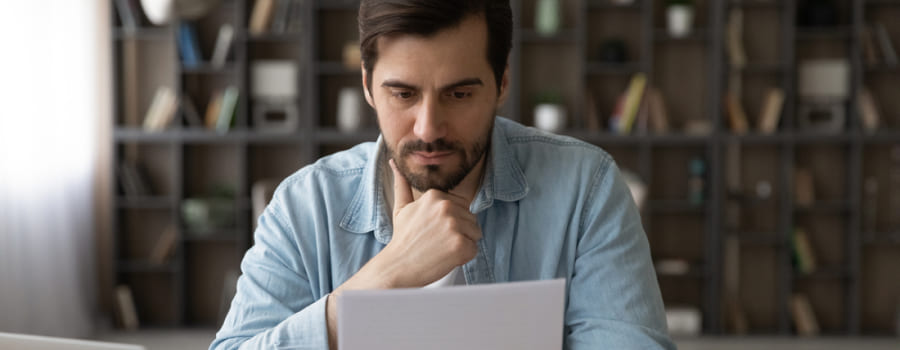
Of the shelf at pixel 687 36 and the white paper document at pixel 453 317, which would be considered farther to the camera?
the shelf at pixel 687 36

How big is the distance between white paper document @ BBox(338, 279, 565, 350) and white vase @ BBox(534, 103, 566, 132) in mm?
3597

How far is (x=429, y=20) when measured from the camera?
1266 millimetres

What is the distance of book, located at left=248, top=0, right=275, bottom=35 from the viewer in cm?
455

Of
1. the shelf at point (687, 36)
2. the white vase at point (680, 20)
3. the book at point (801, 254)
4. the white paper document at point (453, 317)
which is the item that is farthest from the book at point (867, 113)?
the white paper document at point (453, 317)

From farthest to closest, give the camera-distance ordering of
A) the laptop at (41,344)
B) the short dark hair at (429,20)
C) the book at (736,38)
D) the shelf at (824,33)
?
the book at (736,38)
the shelf at (824,33)
the short dark hair at (429,20)
the laptop at (41,344)

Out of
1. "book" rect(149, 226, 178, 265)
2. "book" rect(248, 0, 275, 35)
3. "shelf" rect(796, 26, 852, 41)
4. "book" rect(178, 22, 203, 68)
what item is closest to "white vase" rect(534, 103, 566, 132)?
"shelf" rect(796, 26, 852, 41)

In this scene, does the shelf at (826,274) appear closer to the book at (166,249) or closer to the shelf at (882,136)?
the shelf at (882,136)

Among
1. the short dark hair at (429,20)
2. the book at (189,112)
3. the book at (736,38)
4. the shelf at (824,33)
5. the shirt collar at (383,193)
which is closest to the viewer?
the short dark hair at (429,20)

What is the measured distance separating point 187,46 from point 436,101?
3.61m

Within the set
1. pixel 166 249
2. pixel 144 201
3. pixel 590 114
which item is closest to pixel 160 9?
pixel 144 201

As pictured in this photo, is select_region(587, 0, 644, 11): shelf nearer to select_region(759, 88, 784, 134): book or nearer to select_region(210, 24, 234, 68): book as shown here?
select_region(759, 88, 784, 134): book

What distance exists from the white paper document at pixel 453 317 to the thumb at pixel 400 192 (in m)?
0.40

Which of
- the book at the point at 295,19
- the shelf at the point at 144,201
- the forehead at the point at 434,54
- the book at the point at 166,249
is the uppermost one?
the book at the point at 295,19

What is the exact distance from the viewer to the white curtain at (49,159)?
143 inches
